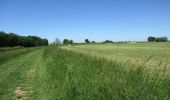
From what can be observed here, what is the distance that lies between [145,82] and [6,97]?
530cm

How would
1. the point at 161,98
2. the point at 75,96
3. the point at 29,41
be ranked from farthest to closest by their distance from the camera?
Answer: the point at 29,41, the point at 75,96, the point at 161,98

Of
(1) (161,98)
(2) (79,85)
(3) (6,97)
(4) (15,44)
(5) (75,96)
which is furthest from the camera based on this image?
(4) (15,44)

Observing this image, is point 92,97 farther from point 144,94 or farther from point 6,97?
point 6,97

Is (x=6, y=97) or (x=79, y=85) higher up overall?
(x=79, y=85)

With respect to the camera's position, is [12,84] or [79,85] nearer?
[79,85]

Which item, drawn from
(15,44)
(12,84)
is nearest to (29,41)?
(15,44)

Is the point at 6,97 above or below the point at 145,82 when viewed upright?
below

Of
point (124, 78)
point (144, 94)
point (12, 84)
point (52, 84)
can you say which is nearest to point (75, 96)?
point (124, 78)

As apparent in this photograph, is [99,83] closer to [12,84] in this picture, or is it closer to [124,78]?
[124,78]

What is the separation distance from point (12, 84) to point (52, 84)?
308 centimetres

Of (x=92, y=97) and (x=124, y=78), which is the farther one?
(x=124, y=78)

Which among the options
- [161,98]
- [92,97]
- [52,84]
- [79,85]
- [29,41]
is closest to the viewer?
[161,98]

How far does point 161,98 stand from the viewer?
19.7 ft

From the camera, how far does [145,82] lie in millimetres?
6969
